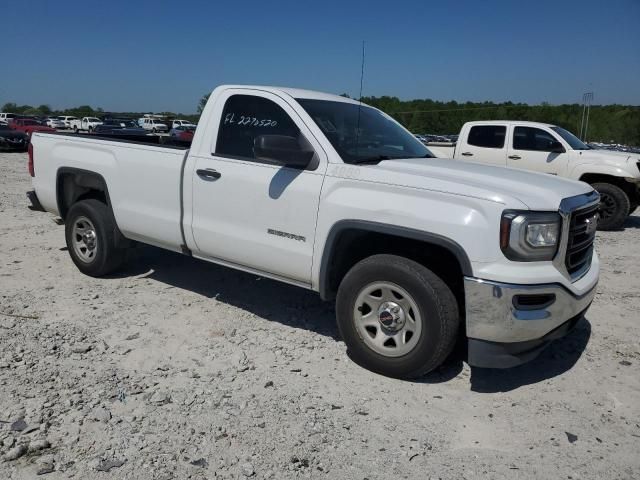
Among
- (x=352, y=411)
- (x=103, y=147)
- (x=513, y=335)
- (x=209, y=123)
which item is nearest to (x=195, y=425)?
(x=352, y=411)

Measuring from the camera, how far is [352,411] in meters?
3.29

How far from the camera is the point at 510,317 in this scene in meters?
3.15

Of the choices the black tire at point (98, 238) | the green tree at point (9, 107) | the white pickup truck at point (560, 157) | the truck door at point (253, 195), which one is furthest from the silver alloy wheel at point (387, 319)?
the green tree at point (9, 107)

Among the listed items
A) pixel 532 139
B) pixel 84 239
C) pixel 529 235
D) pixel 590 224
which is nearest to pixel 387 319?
pixel 529 235

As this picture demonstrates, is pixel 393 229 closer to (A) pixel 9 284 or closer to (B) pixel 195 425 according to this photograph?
(B) pixel 195 425

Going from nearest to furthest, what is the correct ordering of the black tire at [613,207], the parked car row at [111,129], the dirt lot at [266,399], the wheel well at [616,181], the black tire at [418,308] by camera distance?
the dirt lot at [266,399] < the black tire at [418,308] < the parked car row at [111,129] < the black tire at [613,207] < the wheel well at [616,181]

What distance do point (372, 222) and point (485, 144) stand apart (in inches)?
333

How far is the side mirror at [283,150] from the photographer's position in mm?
3664

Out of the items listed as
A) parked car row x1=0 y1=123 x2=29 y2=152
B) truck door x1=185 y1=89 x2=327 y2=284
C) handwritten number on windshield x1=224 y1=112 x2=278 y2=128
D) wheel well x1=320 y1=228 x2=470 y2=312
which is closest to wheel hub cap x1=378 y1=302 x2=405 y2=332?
wheel well x1=320 y1=228 x2=470 y2=312

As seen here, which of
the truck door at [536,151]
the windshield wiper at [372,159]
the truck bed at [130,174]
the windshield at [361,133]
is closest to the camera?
the windshield wiper at [372,159]

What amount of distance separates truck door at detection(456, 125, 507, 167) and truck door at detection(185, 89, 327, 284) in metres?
7.37

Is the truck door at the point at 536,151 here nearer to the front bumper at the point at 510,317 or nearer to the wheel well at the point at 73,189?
the front bumper at the point at 510,317

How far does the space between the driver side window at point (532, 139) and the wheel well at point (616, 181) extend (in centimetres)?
91

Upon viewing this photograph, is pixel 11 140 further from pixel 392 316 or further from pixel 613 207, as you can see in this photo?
pixel 392 316
